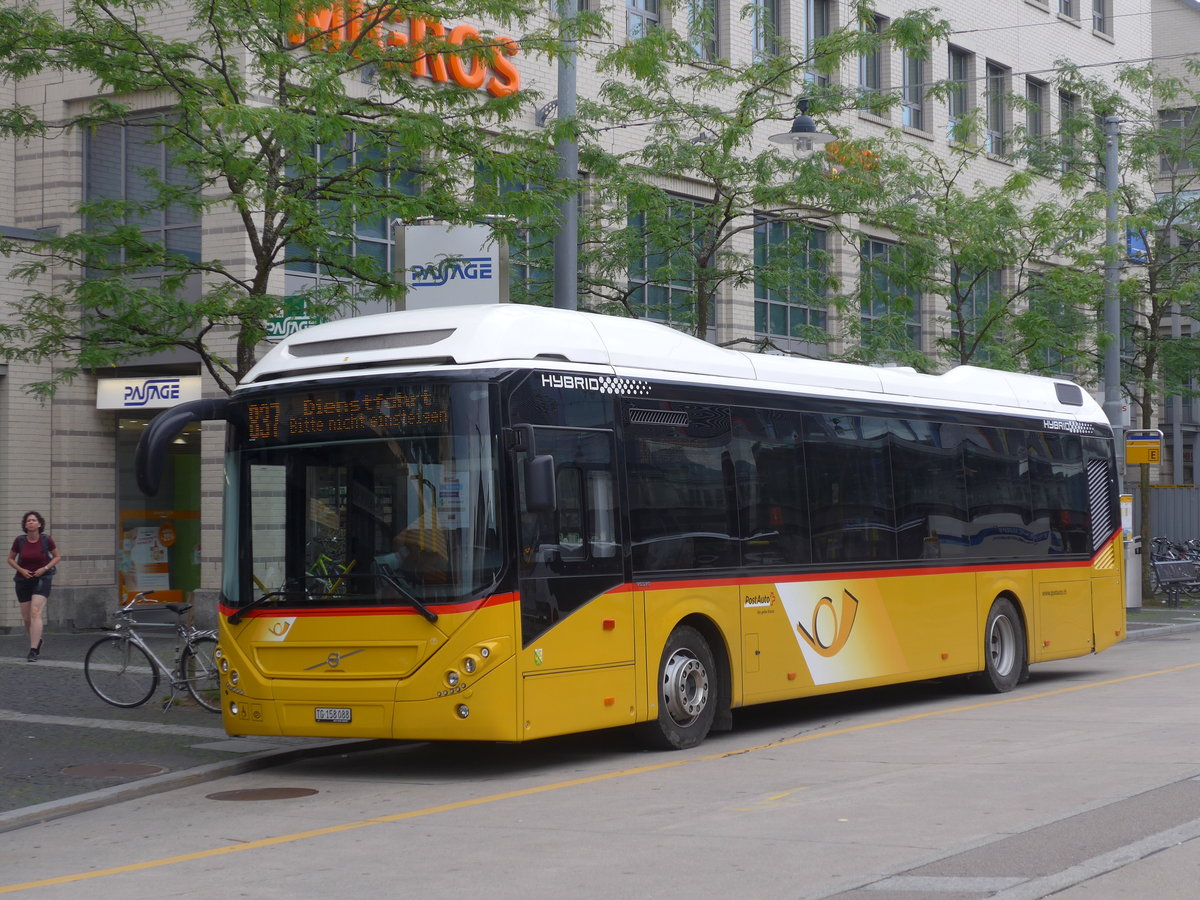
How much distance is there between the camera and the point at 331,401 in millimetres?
11234

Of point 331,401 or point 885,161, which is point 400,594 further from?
point 885,161

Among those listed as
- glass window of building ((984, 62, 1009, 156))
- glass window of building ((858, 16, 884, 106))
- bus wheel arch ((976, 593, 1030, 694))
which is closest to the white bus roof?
bus wheel arch ((976, 593, 1030, 694))

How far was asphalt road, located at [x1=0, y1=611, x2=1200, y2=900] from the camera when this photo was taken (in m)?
7.30

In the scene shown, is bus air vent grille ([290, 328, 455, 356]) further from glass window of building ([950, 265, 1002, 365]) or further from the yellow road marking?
glass window of building ([950, 265, 1002, 365])

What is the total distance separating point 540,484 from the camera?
10.5 m

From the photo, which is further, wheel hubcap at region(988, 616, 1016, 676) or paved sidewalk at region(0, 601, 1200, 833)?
wheel hubcap at region(988, 616, 1016, 676)

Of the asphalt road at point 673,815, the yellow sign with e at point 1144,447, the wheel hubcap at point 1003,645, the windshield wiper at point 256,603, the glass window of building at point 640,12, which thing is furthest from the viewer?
the yellow sign with e at point 1144,447

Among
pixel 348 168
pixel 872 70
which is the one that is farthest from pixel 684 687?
pixel 872 70

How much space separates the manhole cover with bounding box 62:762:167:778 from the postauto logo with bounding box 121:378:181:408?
1148 centimetres

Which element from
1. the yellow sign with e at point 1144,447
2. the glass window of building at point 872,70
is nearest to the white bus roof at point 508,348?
the yellow sign with e at point 1144,447

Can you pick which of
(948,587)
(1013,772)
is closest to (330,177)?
(948,587)

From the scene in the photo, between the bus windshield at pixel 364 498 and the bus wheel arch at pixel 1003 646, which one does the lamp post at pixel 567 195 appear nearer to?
the bus windshield at pixel 364 498

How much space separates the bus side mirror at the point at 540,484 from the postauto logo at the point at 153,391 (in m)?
13.0

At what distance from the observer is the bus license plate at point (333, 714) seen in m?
10.9
